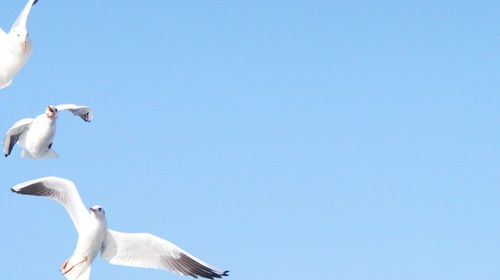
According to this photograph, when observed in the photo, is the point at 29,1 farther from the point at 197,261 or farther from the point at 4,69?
the point at 197,261

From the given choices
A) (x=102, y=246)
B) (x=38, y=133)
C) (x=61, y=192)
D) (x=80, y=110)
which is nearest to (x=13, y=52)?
(x=38, y=133)

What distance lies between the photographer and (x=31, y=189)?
1185 centimetres

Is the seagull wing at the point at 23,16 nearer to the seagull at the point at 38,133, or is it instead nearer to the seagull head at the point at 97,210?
the seagull at the point at 38,133

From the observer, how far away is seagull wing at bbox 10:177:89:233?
11.8m

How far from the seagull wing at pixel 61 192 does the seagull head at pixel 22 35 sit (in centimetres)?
185

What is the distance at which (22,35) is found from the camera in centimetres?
1212

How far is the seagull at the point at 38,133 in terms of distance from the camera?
1234cm

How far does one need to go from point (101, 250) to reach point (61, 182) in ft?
3.73

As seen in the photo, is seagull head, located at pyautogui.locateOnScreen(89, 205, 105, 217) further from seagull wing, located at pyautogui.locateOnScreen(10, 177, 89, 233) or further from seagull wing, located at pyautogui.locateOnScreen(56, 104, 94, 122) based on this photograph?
seagull wing, located at pyautogui.locateOnScreen(56, 104, 94, 122)

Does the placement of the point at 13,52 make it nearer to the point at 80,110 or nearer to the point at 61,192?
the point at 80,110

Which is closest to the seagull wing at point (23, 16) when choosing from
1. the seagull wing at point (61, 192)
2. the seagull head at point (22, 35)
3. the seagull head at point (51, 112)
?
the seagull head at point (22, 35)

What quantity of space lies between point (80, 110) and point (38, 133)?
750 millimetres

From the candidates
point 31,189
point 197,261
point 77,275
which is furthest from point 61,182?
point 197,261

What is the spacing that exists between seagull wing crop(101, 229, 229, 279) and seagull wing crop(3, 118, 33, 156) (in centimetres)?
204
